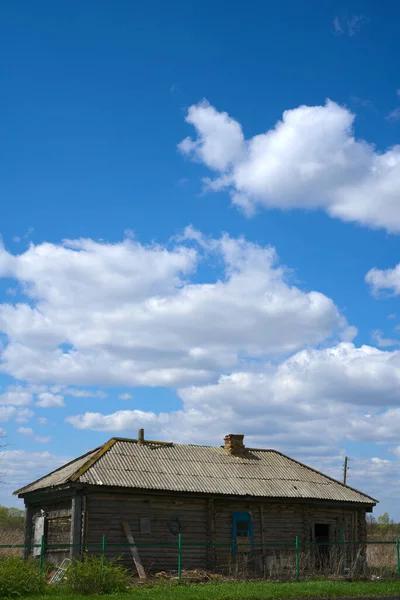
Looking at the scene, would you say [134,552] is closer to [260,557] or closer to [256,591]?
[260,557]

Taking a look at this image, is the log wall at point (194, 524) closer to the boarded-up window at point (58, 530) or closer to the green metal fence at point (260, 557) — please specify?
the green metal fence at point (260, 557)

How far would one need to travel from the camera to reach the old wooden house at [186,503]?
22641 millimetres

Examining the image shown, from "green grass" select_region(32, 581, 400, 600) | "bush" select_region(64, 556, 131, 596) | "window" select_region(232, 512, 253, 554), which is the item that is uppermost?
"window" select_region(232, 512, 253, 554)

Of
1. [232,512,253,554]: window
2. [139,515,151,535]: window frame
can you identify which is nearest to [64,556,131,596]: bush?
[139,515,151,535]: window frame

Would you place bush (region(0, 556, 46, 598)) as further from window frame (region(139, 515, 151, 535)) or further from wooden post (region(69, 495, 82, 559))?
window frame (region(139, 515, 151, 535))

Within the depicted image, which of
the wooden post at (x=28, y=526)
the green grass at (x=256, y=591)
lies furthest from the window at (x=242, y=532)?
the wooden post at (x=28, y=526)

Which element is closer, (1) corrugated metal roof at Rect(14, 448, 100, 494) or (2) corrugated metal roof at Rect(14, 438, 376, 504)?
(2) corrugated metal roof at Rect(14, 438, 376, 504)

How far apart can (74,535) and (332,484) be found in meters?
12.0

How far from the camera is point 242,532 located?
25203 millimetres

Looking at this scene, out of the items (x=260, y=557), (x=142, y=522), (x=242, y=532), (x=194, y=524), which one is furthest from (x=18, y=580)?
(x=260, y=557)

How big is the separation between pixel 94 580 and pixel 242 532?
358 inches

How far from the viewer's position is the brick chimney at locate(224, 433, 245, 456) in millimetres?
29462

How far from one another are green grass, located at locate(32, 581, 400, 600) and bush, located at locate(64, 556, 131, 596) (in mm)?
329

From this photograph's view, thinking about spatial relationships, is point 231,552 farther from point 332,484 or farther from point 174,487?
point 332,484
